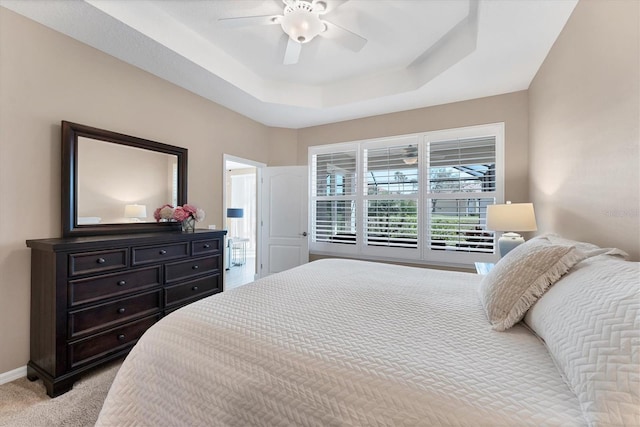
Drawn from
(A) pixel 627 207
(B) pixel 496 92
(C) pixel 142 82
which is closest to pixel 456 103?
(B) pixel 496 92

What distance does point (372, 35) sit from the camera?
2.57 metres

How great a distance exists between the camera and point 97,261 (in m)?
2.01

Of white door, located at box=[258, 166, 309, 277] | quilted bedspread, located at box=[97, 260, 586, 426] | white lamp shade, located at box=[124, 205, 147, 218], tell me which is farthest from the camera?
white door, located at box=[258, 166, 309, 277]

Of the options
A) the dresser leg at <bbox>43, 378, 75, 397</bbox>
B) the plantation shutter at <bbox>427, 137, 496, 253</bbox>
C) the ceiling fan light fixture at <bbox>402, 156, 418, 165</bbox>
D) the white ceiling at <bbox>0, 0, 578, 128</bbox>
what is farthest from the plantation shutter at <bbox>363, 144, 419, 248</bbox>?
the dresser leg at <bbox>43, 378, 75, 397</bbox>

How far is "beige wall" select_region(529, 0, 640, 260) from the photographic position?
1221 mm

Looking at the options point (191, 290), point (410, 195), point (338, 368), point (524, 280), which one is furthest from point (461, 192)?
point (191, 290)

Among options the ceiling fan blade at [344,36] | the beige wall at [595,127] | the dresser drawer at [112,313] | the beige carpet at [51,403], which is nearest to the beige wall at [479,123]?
the beige wall at [595,127]

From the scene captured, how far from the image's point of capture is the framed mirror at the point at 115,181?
2203 millimetres

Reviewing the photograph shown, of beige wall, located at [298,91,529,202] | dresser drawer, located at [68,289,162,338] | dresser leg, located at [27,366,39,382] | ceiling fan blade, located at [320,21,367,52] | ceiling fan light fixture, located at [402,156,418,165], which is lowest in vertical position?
dresser leg, located at [27,366,39,382]

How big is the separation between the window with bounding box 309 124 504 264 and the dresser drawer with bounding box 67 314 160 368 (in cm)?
263

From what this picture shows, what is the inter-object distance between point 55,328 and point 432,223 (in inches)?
149

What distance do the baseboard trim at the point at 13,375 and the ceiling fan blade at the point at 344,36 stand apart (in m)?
3.52

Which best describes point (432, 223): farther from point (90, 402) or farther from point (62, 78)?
point (62, 78)

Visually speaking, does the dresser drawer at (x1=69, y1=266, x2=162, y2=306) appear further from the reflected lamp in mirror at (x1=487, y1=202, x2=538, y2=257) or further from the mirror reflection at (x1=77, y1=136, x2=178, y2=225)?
the reflected lamp in mirror at (x1=487, y1=202, x2=538, y2=257)
